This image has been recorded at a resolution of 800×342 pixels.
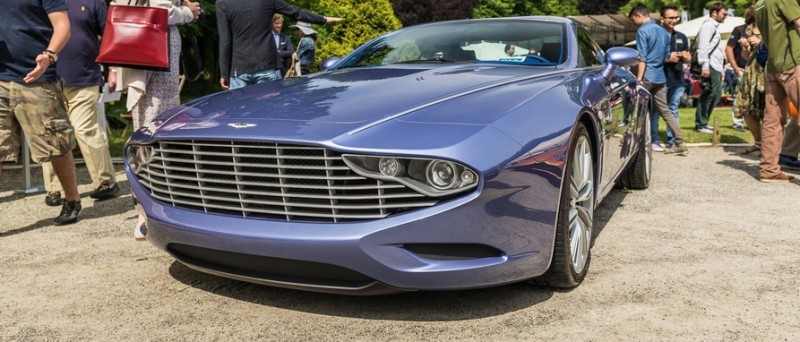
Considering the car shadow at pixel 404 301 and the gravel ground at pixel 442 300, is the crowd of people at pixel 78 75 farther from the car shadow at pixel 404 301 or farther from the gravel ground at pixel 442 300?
the car shadow at pixel 404 301

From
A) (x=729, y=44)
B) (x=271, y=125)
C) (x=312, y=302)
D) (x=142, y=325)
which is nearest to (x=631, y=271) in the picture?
(x=312, y=302)

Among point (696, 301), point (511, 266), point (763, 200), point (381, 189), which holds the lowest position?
point (763, 200)

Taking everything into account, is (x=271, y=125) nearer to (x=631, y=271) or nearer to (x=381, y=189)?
(x=381, y=189)

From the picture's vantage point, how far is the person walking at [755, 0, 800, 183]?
605 cm

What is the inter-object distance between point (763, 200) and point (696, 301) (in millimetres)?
2817

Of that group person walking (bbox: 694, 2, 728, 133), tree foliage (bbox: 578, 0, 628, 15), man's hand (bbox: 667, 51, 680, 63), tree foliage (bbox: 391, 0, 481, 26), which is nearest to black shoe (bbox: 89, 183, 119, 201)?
man's hand (bbox: 667, 51, 680, 63)

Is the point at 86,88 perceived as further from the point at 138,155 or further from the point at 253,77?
the point at 138,155

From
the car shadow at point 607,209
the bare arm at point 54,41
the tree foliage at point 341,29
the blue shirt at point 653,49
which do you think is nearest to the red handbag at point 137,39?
the bare arm at point 54,41

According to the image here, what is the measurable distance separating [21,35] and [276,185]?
2.65m

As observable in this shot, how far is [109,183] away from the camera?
591 centimetres

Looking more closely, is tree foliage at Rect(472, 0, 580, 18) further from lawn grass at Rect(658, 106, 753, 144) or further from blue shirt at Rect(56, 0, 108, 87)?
blue shirt at Rect(56, 0, 108, 87)

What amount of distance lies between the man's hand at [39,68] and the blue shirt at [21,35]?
128mm

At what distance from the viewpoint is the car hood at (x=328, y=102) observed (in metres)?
2.93

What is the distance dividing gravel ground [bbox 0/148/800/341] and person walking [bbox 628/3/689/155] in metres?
3.87
